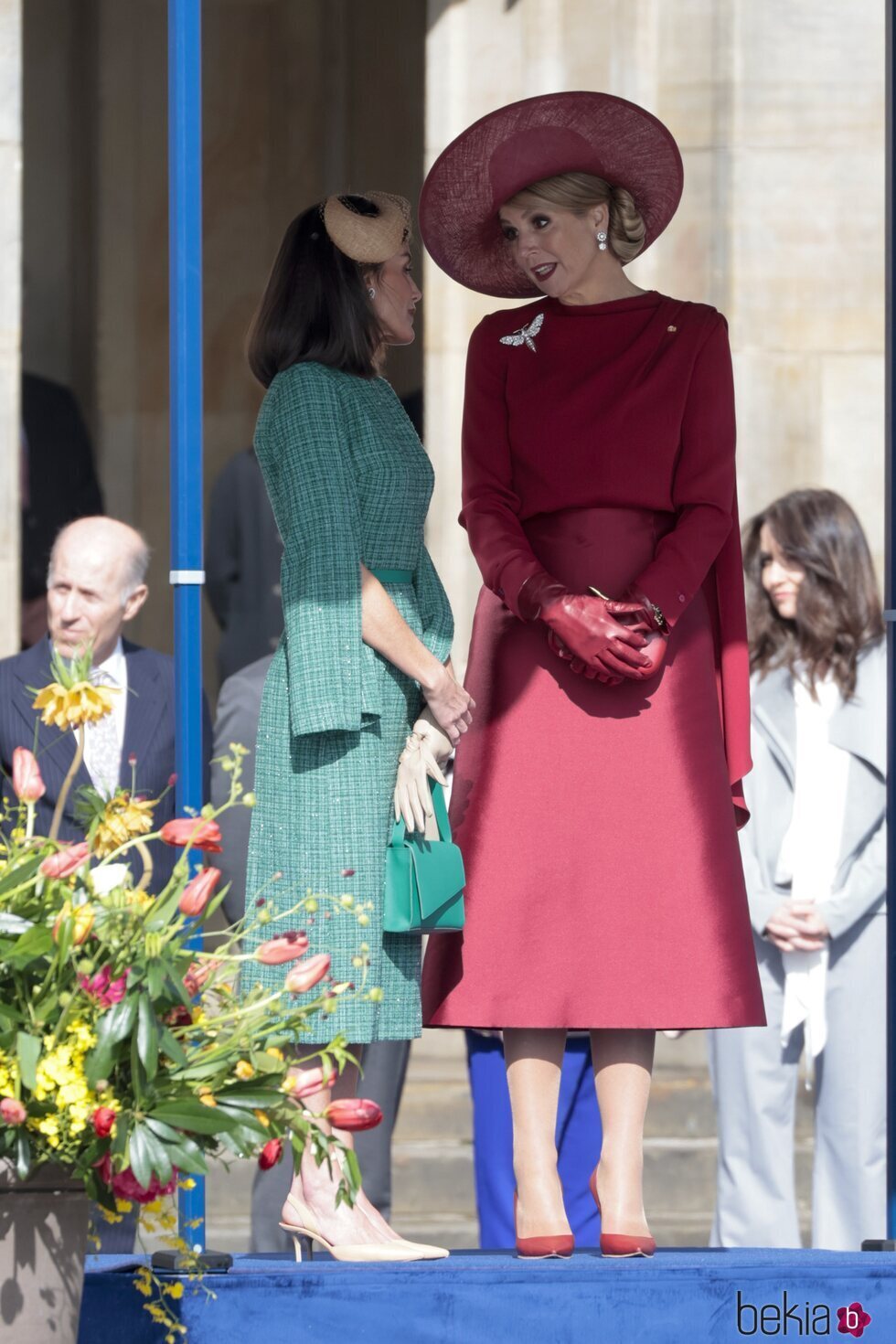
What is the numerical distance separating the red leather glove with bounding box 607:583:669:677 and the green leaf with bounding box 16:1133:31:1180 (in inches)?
53.5

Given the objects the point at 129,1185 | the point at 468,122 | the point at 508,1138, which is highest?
the point at 468,122

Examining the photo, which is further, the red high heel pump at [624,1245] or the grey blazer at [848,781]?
the grey blazer at [848,781]

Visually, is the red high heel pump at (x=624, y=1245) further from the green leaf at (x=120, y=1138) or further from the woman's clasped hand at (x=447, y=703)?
the green leaf at (x=120, y=1138)

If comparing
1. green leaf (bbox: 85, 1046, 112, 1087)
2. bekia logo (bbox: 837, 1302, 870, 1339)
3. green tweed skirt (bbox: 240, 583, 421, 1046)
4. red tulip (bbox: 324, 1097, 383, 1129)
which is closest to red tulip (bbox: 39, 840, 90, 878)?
green leaf (bbox: 85, 1046, 112, 1087)

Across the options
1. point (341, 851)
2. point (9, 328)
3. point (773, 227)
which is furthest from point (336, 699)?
point (773, 227)

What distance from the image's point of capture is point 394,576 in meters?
4.30

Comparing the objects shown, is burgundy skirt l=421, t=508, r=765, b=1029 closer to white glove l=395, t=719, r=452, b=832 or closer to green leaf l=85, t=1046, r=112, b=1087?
white glove l=395, t=719, r=452, b=832

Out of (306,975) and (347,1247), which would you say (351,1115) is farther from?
(347,1247)

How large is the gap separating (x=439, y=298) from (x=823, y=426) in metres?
1.25

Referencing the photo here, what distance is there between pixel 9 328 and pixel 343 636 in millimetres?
3860

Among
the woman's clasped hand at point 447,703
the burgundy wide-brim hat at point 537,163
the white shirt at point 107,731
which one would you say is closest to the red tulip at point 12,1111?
the woman's clasped hand at point 447,703

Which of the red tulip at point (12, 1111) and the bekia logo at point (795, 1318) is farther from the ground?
the red tulip at point (12, 1111)

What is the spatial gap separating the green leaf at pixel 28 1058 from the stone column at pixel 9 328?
180 inches

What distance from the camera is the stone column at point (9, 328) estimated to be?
7691mm
